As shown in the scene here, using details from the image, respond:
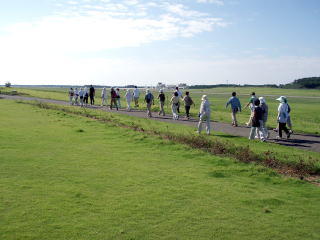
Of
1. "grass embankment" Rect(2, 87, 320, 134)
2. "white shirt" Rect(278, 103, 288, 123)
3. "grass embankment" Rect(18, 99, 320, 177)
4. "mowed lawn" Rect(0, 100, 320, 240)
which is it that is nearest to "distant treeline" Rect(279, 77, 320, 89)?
"grass embankment" Rect(2, 87, 320, 134)

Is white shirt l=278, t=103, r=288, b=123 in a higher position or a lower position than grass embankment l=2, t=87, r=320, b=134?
higher

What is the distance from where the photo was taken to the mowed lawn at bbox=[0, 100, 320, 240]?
6.46 meters

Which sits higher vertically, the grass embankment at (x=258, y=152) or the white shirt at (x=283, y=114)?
the white shirt at (x=283, y=114)

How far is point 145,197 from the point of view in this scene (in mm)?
8195

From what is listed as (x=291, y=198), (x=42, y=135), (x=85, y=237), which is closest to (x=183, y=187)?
(x=291, y=198)

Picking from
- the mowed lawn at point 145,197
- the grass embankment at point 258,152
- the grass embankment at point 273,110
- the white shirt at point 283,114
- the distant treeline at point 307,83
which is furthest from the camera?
the distant treeline at point 307,83

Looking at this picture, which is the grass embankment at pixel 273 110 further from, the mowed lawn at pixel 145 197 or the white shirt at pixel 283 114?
the mowed lawn at pixel 145 197

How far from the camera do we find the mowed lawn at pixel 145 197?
646cm

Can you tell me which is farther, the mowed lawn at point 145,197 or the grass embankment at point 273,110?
the grass embankment at point 273,110

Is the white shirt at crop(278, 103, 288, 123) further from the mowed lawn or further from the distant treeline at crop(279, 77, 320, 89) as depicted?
the distant treeline at crop(279, 77, 320, 89)

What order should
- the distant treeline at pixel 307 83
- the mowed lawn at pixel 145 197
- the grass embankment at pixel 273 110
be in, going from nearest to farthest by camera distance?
the mowed lawn at pixel 145 197 < the grass embankment at pixel 273 110 < the distant treeline at pixel 307 83

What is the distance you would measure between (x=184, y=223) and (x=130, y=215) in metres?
1.15

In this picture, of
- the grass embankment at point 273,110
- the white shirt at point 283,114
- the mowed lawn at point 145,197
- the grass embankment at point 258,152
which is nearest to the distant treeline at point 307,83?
the grass embankment at point 273,110

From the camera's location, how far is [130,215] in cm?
709
